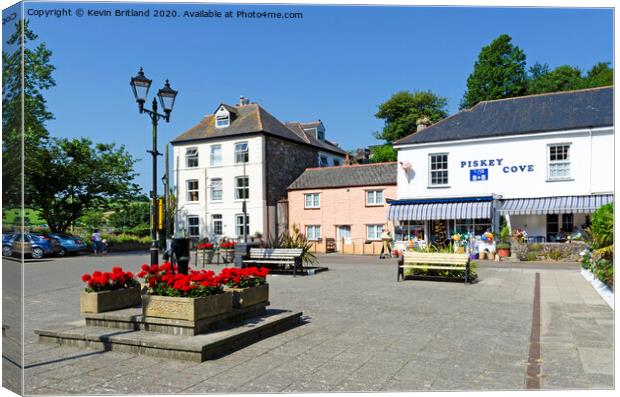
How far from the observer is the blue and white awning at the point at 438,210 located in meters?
24.9

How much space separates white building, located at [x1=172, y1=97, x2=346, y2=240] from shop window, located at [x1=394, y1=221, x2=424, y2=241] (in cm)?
892

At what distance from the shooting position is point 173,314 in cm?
629

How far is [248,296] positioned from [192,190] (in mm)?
27665

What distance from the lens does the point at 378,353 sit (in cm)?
611

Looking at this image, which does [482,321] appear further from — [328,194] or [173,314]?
[328,194]

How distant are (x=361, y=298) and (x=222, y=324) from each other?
4599mm

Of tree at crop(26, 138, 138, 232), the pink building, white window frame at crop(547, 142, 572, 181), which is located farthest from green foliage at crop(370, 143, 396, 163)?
tree at crop(26, 138, 138, 232)

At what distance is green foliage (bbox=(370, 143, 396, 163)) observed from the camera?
4138 centimetres

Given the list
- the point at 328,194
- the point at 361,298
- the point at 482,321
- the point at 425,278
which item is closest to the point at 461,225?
the point at 328,194

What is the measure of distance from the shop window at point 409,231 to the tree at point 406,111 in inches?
473

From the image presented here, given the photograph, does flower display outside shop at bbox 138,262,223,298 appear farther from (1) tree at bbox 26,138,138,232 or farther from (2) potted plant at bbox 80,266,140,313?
(1) tree at bbox 26,138,138,232

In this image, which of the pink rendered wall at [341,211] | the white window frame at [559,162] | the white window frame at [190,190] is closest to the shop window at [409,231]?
the pink rendered wall at [341,211]

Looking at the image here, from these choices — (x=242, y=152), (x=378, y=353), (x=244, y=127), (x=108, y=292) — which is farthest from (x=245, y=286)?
(x=244, y=127)

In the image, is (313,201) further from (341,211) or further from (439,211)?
(439,211)
